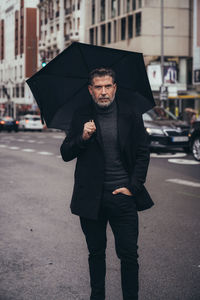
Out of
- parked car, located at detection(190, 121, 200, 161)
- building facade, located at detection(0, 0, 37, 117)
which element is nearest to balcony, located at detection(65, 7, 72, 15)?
building facade, located at detection(0, 0, 37, 117)

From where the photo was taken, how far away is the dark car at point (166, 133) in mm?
18656

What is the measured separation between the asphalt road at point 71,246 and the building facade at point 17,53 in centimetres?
7176

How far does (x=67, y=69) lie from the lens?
4129 mm

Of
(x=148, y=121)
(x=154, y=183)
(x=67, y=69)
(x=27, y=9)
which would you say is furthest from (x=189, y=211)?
(x=27, y=9)

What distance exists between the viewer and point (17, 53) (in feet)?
304

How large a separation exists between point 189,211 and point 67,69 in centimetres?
460

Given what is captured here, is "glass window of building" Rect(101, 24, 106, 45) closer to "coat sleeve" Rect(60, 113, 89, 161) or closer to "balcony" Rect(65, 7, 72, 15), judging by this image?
"balcony" Rect(65, 7, 72, 15)

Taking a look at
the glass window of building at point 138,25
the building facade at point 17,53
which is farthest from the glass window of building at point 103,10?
the building facade at point 17,53

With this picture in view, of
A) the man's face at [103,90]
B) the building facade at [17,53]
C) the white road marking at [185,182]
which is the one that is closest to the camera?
the man's face at [103,90]

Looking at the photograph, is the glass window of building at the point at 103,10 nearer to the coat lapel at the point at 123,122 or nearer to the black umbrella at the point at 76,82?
the black umbrella at the point at 76,82

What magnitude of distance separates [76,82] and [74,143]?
578mm

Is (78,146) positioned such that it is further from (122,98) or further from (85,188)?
(122,98)

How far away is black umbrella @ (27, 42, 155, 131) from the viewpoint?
13.4ft

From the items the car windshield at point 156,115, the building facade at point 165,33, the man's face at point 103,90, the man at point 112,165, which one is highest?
the building facade at point 165,33
